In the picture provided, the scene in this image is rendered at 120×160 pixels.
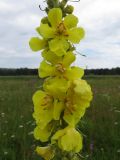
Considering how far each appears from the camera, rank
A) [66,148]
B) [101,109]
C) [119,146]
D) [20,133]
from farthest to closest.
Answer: [101,109] → [20,133] → [119,146] → [66,148]

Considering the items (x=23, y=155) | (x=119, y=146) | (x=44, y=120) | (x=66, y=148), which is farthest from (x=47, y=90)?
(x=119, y=146)

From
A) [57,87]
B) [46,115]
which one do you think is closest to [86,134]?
[46,115]

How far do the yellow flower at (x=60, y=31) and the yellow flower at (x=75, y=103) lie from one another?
18 centimetres

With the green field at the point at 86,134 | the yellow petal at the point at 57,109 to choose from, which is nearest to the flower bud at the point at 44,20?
the yellow petal at the point at 57,109

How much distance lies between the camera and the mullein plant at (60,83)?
1.96 metres

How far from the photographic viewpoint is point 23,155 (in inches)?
233

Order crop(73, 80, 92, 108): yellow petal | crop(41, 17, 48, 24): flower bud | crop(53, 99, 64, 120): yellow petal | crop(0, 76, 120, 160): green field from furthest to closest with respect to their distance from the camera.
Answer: crop(0, 76, 120, 160): green field < crop(41, 17, 48, 24): flower bud < crop(53, 99, 64, 120): yellow petal < crop(73, 80, 92, 108): yellow petal

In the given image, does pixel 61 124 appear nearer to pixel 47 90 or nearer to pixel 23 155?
pixel 47 90

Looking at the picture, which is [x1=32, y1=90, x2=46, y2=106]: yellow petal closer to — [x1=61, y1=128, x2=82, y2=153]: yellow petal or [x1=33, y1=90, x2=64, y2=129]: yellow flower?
[x1=33, y1=90, x2=64, y2=129]: yellow flower

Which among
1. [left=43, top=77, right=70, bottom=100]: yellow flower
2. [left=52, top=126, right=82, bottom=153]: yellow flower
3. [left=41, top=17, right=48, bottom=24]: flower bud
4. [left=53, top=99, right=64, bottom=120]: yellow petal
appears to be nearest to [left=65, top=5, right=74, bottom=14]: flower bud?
[left=41, top=17, right=48, bottom=24]: flower bud

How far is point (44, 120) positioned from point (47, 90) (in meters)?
0.14

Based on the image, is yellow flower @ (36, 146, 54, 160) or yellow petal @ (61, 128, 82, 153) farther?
yellow flower @ (36, 146, 54, 160)

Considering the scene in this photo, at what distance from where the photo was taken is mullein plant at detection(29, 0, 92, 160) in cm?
196

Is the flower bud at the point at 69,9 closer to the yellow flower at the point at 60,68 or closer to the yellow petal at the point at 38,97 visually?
the yellow flower at the point at 60,68
